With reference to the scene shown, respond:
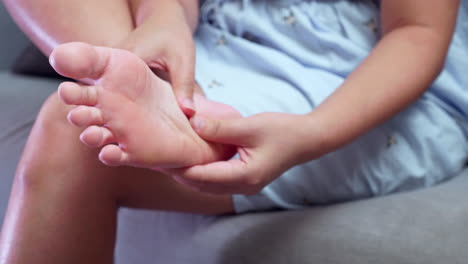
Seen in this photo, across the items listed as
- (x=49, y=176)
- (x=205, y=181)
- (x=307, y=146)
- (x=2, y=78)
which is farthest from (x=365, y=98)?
(x=2, y=78)

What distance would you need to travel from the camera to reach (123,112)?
0.36 meters

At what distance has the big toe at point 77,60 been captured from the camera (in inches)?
12.9

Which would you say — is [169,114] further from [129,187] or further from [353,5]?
Result: [353,5]

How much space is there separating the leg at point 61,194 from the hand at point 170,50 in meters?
0.10

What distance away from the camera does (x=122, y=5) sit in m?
0.57

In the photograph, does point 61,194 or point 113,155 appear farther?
point 61,194

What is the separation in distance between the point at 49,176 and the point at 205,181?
174 mm

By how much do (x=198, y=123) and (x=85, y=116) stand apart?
0.36ft

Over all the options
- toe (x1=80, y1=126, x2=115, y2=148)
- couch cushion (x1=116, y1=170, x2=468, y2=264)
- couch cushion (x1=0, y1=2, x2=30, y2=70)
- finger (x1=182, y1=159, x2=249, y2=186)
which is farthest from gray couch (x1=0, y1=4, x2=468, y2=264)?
couch cushion (x1=0, y1=2, x2=30, y2=70)

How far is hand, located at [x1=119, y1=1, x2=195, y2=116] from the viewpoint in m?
0.45

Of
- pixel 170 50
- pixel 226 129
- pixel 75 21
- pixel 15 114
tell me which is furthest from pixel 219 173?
pixel 15 114

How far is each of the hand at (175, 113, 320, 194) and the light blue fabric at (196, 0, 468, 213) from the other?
8 cm

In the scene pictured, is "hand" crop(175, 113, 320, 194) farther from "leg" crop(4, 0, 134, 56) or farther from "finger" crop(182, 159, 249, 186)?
"leg" crop(4, 0, 134, 56)

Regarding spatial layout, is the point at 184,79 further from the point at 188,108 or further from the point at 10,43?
the point at 10,43
